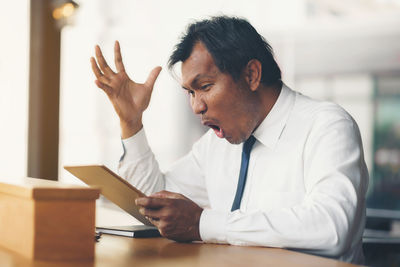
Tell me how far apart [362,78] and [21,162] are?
11.4 feet

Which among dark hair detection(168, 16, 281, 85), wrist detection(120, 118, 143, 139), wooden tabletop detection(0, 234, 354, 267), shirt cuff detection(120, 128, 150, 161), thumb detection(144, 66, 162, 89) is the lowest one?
wooden tabletop detection(0, 234, 354, 267)

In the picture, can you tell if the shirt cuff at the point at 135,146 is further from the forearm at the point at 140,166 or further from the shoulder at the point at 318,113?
the shoulder at the point at 318,113

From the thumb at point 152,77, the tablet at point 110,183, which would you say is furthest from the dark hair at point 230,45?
the tablet at point 110,183

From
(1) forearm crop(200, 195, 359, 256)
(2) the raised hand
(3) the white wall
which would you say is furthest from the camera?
(3) the white wall

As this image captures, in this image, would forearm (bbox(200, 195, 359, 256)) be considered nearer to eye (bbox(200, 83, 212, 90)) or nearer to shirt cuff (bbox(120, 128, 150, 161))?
eye (bbox(200, 83, 212, 90))

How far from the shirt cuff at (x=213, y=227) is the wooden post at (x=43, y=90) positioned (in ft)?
7.03

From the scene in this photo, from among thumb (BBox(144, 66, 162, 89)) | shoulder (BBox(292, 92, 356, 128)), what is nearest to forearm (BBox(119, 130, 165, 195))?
thumb (BBox(144, 66, 162, 89))

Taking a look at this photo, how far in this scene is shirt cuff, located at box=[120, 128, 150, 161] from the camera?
1.98 metres

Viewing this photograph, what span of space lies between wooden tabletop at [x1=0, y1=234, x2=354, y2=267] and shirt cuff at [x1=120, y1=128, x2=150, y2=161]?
652mm

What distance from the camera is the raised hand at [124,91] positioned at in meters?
1.89

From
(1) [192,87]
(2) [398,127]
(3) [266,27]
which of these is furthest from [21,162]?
(2) [398,127]

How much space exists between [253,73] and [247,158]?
31cm

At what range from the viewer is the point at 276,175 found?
1.68m

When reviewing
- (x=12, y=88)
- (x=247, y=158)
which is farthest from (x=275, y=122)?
(x=12, y=88)
